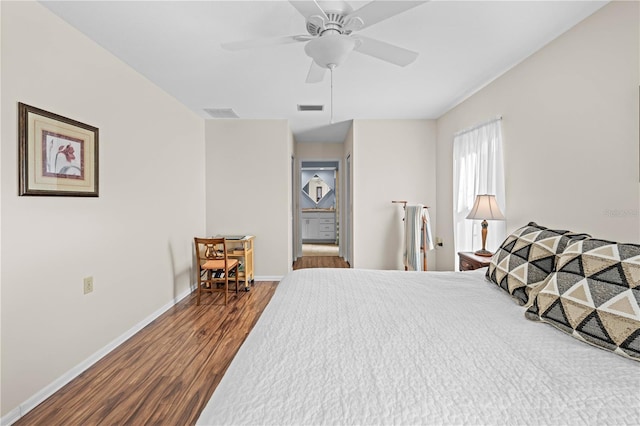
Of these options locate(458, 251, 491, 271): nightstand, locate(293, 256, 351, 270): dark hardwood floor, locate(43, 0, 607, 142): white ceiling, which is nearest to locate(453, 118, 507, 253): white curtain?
locate(458, 251, 491, 271): nightstand

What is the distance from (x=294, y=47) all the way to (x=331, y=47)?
95 centimetres

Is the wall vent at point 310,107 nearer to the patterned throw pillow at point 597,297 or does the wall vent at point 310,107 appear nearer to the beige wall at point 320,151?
the beige wall at point 320,151

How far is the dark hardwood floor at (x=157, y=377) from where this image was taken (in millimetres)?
1735

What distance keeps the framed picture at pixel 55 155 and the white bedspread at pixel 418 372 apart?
1.74 m

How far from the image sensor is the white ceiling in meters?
1.98

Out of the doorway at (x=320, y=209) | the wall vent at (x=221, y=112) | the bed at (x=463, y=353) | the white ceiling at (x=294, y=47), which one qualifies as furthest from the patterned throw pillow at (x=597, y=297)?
the doorway at (x=320, y=209)

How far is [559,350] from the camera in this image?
3.48ft

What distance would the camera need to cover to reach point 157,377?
210 centimetres

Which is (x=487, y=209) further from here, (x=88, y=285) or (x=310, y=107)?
(x=88, y=285)

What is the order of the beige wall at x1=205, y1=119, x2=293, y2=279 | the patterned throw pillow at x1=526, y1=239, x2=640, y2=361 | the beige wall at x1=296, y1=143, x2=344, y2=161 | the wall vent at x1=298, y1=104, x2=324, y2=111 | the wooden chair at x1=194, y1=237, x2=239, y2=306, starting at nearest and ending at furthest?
the patterned throw pillow at x1=526, y1=239, x2=640, y2=361 → the wooden chair at x1=194, y1=237, x2=239, y2=306 → the wall vent at x1=298, y1=104, x2=324, y2=111 → the beige wall at x1=205, y1=119, x2=293, y2=279 → the beige wall at x1=296, y1=143, x2=344, y2=161

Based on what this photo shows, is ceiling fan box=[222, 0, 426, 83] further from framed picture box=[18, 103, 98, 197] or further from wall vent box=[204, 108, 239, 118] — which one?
wall vent box=[204, 108, 239, 118]

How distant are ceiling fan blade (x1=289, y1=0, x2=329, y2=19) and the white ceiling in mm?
478

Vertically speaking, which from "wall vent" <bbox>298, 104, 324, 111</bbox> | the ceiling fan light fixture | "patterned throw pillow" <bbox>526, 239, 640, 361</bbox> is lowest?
"patterned throw pillow" <bbox>526, 239, 640, 361</bbox>

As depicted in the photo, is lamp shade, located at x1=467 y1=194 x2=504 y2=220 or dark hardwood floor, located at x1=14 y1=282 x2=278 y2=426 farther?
lamp shade, located at x1=467 y1=194 x2=504 y2=220
